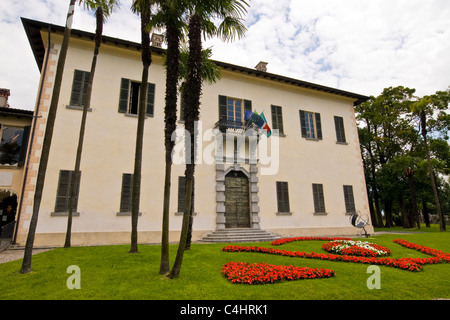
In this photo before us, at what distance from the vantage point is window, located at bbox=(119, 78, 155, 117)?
13.6 m

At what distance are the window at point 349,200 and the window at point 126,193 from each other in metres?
14.1

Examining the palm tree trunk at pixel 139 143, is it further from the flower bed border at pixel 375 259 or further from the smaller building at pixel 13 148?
the smaller building at pixel 13 148

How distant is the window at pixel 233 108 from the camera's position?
51.6ft

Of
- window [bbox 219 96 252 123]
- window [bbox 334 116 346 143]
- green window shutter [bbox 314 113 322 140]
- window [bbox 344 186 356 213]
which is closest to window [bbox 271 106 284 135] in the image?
window [bbox 219 96 252 123]

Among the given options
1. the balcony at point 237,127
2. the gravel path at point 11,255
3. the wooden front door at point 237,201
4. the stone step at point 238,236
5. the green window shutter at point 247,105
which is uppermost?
the green window shutter at point 247,105

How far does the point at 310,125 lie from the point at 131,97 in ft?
39.9

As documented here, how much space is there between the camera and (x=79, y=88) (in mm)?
12906

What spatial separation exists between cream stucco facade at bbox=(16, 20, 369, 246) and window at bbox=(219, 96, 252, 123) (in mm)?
280

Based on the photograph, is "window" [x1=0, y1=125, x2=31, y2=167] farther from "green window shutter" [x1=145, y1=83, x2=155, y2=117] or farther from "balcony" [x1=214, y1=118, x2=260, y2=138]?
"balcony" [x1=214, y1=118, x2=260, y2=138]

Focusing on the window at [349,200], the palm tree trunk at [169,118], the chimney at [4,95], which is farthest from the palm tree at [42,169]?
the window at [349,200]

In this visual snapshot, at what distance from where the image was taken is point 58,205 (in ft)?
37.5

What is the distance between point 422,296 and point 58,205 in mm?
13110

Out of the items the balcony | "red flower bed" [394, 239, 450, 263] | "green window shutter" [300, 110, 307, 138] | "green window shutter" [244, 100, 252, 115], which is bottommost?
"red flower bed" [394, 239, 450, 263]
